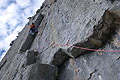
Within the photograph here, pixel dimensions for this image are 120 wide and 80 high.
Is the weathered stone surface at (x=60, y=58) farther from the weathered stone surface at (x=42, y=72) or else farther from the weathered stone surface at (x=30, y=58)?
the weathered stone surface at (x=30, y=58)

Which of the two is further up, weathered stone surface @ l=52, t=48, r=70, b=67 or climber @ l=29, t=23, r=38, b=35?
climber @ l=29, t=23, r=38, b=35

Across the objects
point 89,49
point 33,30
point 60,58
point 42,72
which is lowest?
point 42,72

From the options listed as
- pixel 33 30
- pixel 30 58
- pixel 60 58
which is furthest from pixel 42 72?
pixel 33 30

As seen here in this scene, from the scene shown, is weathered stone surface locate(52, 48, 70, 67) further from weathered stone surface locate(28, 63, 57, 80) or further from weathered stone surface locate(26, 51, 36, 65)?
weathered stone surface locate(26, 51, 36, 65)

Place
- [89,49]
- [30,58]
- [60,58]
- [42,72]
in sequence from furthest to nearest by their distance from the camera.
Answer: [30,58] → [60,58] → [42,72] → [89,49]

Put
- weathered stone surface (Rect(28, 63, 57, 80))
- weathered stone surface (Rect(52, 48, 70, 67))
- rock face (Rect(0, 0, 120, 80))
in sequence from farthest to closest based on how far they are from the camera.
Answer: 1. weathered stone surface (Rect(52, 48, 70, 67))
2. weathered stone surface (Rect(28, 63, 57, 80))
3. rock face (Rect(0, 0, 120, 80))

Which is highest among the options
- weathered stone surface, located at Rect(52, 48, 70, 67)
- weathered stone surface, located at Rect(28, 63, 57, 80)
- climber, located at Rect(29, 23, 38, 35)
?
climber, located at Rect(29, 23, 38, 35)

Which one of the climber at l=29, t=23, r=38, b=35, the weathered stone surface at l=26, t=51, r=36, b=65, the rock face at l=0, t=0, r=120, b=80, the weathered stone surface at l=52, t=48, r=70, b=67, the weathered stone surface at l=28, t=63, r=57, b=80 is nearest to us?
the rock face at l=0, t=0, r=120, b=80

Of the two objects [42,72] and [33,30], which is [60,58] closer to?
[42,72]

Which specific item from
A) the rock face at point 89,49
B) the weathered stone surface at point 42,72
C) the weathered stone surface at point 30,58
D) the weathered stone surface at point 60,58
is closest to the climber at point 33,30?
the weathered stone surface at point 30,58

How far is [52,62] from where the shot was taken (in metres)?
5.59

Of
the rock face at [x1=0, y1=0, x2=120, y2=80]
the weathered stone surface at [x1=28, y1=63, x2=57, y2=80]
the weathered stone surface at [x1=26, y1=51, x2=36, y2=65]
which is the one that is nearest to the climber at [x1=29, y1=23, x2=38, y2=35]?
the weathered stone surface at [x1=26, y1=51, x2=36, y2=65]

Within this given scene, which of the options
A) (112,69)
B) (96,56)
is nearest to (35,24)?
(96,56)

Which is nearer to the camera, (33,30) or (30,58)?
(30,58)
